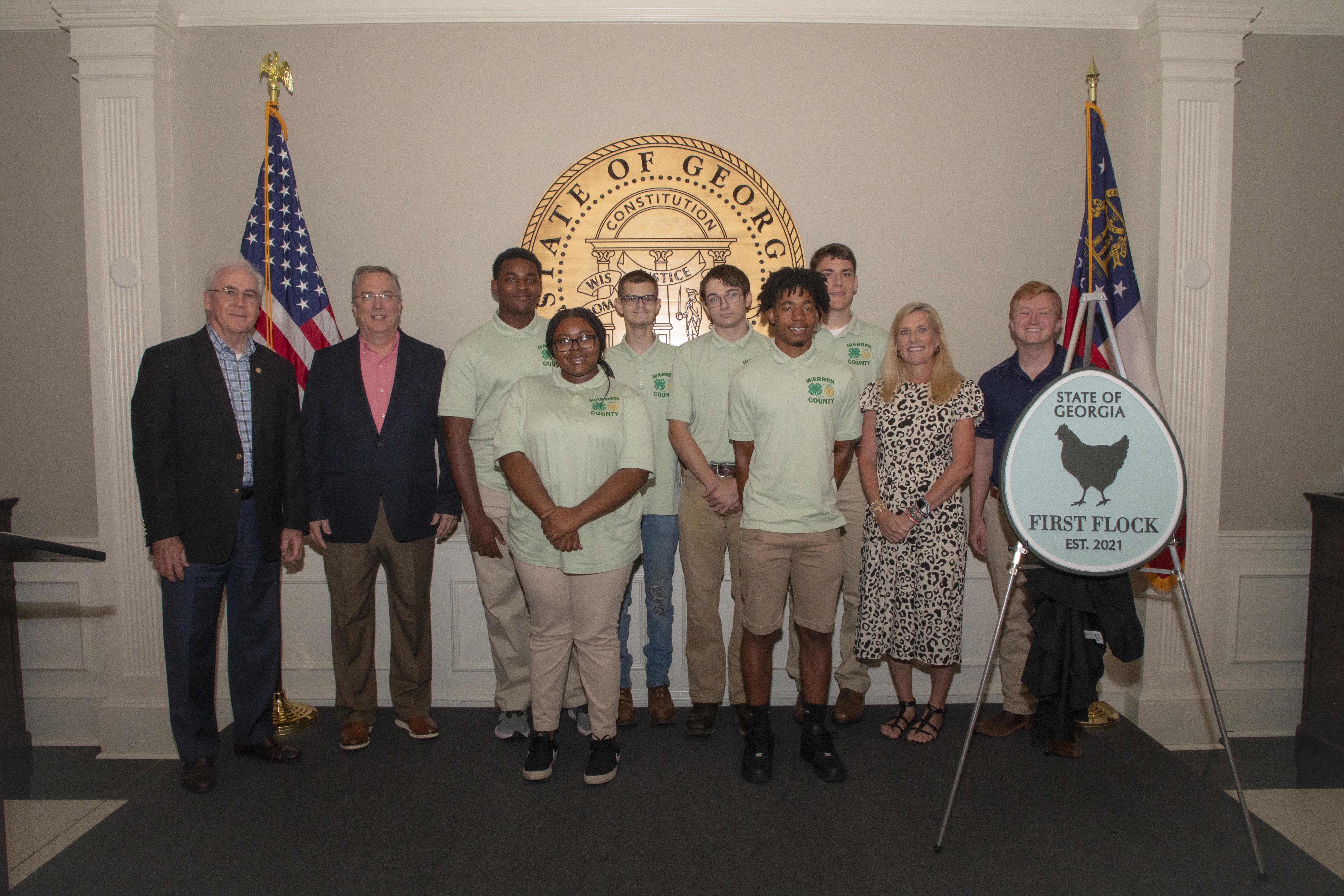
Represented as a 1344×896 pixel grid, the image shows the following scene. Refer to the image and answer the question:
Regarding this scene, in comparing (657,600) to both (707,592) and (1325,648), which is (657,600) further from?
(1325,648)

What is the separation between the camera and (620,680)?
317 cm

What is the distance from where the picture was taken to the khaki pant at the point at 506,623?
303 centimetres

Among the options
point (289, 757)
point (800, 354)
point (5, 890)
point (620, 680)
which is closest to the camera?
point (5, 890)

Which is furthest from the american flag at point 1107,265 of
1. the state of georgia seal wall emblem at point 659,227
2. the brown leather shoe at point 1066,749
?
the state of georgia seal wall emblem at point 659,227

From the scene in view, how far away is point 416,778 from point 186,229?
262 cm

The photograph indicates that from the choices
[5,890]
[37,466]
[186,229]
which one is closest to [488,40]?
[186,229]

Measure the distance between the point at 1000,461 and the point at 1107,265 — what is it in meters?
1.14

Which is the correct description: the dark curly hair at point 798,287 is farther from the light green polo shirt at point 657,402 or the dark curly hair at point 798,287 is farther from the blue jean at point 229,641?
the blue jean at point 229,641

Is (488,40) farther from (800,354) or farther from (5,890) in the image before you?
(5,890)

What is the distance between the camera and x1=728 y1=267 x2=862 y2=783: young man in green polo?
2672 millimetres

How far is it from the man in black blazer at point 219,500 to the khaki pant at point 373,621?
0.22 meters

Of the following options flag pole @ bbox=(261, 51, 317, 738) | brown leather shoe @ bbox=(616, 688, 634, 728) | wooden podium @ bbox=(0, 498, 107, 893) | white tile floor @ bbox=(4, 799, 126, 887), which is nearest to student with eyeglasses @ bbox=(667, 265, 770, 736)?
brown leather shoe @ bbox=(616, 688, 634, 728)

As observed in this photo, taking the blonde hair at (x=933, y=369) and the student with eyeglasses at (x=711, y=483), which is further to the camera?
the student with eyeglasses at (x=711, y=483)

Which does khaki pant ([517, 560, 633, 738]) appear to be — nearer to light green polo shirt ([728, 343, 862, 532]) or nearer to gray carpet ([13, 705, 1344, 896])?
gray carpet ([13, 705, 1344, 896])
